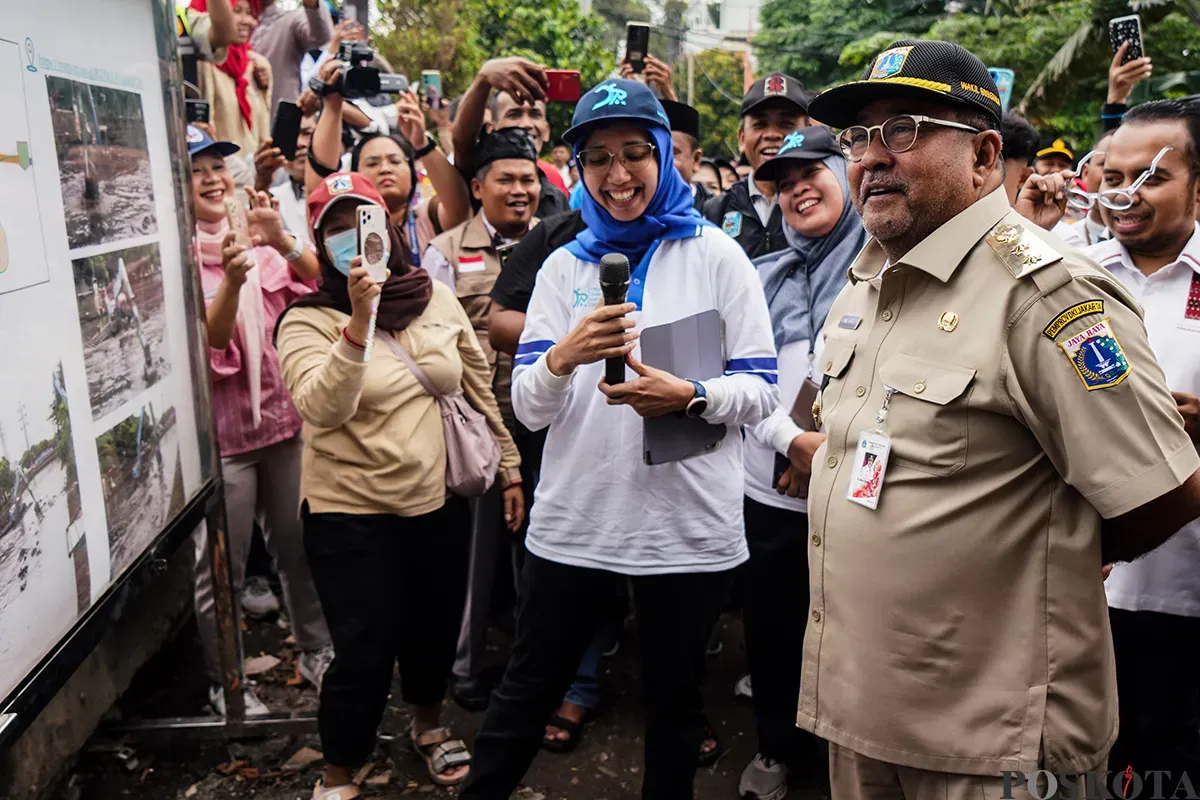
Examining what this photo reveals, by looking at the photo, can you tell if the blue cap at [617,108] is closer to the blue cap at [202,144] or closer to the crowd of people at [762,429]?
the crowd of people at [762,429]

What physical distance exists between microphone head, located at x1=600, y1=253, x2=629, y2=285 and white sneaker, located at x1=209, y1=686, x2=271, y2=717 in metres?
2.25

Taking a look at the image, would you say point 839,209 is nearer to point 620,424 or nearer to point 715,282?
point 715,282

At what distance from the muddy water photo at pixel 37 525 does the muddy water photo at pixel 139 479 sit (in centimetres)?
19

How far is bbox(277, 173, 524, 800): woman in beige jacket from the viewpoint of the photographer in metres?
3.00

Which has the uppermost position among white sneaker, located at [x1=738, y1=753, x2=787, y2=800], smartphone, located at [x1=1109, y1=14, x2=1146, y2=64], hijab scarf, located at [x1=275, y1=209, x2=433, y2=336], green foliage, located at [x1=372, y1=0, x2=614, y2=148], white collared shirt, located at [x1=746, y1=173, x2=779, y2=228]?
green foliage, located at [x1=372, y1=0, x2=614, y2=148]

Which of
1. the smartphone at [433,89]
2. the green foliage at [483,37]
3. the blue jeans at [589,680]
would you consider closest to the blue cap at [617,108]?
the blue jeans at [589,680]

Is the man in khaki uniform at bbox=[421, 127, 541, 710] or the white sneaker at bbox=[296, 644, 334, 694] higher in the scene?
the man in khaki uniform at bbox=[421, 127, 541, 710]

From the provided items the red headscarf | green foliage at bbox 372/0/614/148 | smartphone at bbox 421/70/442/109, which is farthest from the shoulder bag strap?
green foliage at bbox 372/0/614/148

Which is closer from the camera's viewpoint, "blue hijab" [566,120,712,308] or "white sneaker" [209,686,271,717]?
"blue hijab" [566,120,712,308]

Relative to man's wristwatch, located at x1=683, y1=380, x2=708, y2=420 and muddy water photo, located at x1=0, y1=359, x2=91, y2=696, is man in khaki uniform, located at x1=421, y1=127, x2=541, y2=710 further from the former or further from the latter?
muddy water photo, located at x1=0, y1=359, x2=91, y2=696

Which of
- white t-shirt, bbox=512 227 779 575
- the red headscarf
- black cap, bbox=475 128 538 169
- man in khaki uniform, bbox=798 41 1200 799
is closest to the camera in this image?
man in khaki uniform, bbox=798 41 1200 799

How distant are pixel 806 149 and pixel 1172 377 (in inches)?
53.2

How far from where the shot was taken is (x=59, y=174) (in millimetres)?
2225

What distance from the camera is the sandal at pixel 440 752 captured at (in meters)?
3.33
